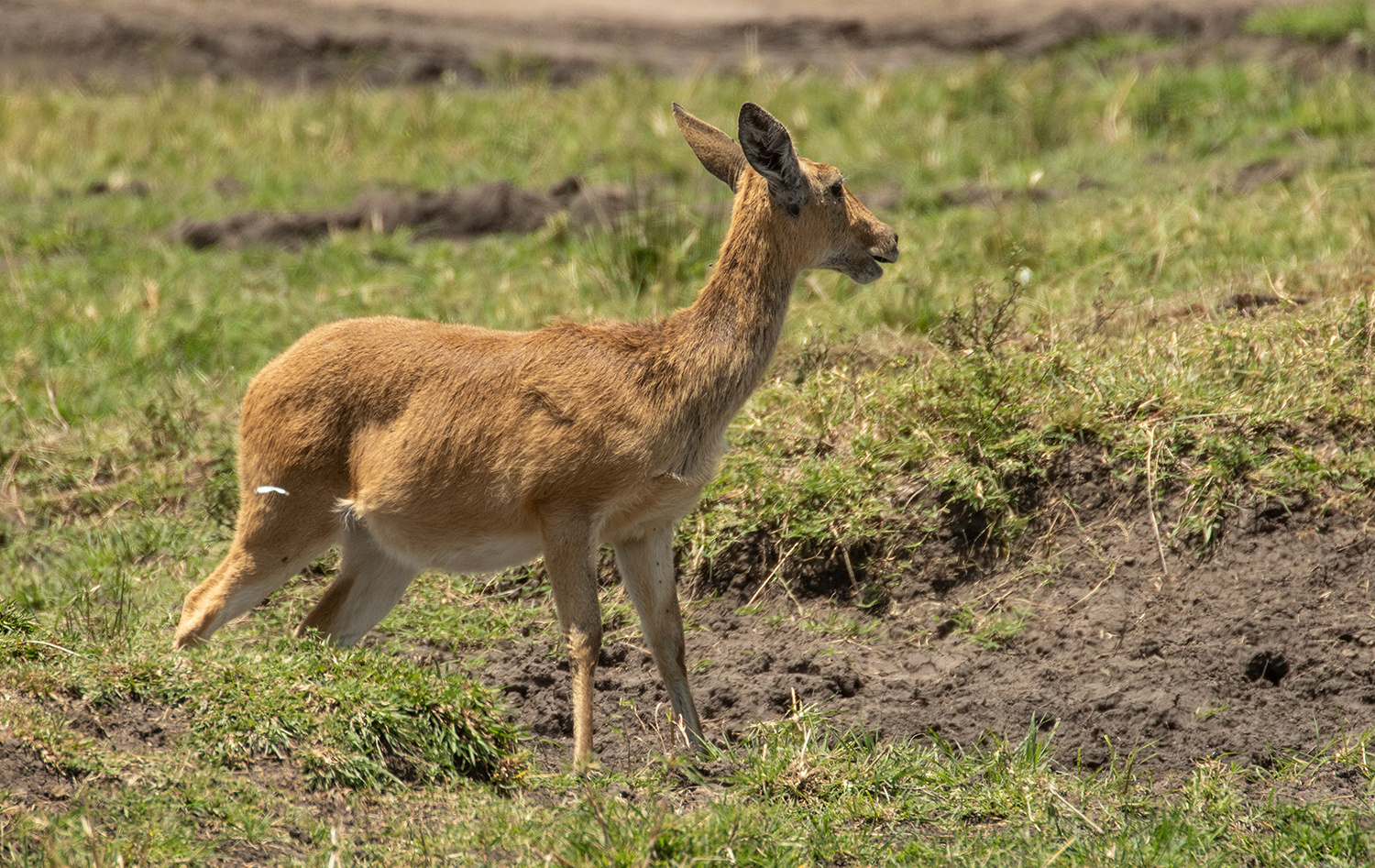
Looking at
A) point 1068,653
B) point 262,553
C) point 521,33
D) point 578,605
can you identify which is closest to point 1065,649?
point 1068,653

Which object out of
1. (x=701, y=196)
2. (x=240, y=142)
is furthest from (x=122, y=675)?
(x=240, y=142)

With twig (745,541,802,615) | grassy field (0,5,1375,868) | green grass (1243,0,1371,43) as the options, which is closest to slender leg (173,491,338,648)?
grassy field (0,5,1375,868)

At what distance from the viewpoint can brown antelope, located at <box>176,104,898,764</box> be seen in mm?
4672

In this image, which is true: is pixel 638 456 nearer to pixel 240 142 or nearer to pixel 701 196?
pixel 701 196

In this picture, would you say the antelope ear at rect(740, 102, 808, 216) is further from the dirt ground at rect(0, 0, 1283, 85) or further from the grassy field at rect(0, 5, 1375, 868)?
the dirt ground at rect(0, 0, 1283, 85)

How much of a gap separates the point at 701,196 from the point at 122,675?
637cm

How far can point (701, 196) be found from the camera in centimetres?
1005

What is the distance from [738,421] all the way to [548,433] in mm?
1932

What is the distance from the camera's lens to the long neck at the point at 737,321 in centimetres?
479

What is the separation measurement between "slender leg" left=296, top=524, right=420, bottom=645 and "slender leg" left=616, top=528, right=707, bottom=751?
0.89 meters

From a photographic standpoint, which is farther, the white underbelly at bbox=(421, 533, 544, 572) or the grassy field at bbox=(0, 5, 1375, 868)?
the white underbelly at bbox=(421, 533, 544, 572)

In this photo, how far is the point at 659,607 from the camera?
4.98 m

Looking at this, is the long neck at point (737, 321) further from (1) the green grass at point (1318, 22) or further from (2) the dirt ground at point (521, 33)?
(1) the green grass at point (1318, 22)

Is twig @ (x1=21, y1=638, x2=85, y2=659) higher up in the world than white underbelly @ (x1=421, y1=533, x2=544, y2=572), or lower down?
lower down
